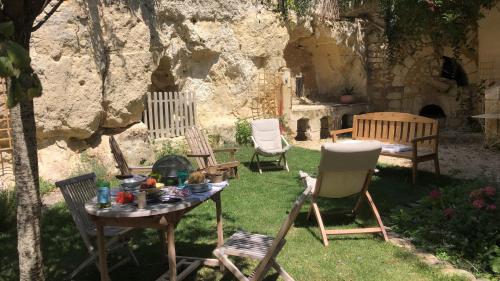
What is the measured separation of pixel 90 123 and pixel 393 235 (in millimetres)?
4969

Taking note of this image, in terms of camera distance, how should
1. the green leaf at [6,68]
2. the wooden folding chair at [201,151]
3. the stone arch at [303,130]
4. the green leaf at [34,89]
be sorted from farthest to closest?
the stone arch at [303,130] < the wooden folding chair at [201,151] < the green leaf at [34,89] < the green leaf at [6,68]

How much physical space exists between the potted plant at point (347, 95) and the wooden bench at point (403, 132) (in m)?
5.14

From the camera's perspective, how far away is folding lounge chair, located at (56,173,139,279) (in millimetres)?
3537

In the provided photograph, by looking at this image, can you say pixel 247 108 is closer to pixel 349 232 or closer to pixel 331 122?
pixel 331 122

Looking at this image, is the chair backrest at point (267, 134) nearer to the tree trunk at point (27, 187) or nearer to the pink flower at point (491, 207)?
the pink flower at point (491, 207)

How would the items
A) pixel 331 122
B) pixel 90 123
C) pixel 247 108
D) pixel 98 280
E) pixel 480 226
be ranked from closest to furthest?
1. pixel 98 280
2. pixel 480 226
3. pixel 90 123
4. pixel 247 108
5. pixel 331 122

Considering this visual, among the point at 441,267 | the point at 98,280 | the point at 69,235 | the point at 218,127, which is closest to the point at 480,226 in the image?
the point at 441,267

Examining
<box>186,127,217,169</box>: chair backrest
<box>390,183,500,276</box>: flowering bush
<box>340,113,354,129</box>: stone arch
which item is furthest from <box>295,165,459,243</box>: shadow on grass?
<box>340,113,354,129</box>: stone arch

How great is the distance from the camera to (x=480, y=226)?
4.12m

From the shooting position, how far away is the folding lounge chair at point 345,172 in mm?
4477

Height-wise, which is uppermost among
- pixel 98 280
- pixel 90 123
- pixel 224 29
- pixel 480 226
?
pixel 224 29

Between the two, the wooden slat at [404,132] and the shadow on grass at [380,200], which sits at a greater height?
the wooden slat at [404,132]

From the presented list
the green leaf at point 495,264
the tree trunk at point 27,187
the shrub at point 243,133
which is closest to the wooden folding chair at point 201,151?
the shrub at point 243,133

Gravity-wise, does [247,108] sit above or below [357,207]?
above
